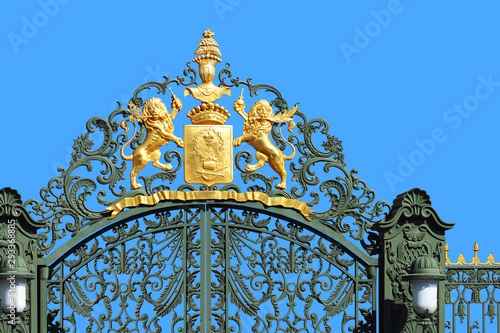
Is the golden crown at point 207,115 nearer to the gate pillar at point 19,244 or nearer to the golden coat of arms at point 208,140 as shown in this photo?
the golden coat of arms at point 208,140

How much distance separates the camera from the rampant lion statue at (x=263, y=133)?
31.4ft

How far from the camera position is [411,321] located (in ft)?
31.1

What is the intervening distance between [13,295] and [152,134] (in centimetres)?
205

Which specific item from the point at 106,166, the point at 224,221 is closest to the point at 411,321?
the point at 224,221

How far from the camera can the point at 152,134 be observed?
31.4ft

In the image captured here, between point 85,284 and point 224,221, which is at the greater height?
point 224,221

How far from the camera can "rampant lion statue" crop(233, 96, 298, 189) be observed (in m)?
9.57

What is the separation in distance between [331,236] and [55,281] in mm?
2773

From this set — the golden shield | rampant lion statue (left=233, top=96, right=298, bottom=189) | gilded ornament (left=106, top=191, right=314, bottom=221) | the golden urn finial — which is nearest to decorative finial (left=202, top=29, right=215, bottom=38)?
the golden urn finial

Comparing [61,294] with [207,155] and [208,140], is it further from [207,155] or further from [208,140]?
[208,140]

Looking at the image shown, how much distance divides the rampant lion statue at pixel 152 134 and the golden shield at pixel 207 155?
15cm

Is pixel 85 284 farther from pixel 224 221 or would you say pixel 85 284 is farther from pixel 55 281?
pixel 224 221

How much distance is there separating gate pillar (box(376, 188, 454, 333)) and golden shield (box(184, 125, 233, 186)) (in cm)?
163

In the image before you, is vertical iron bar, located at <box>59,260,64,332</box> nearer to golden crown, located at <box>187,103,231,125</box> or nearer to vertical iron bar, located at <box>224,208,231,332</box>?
vertical iron bar, located at <box>224,208,231,332</box>
